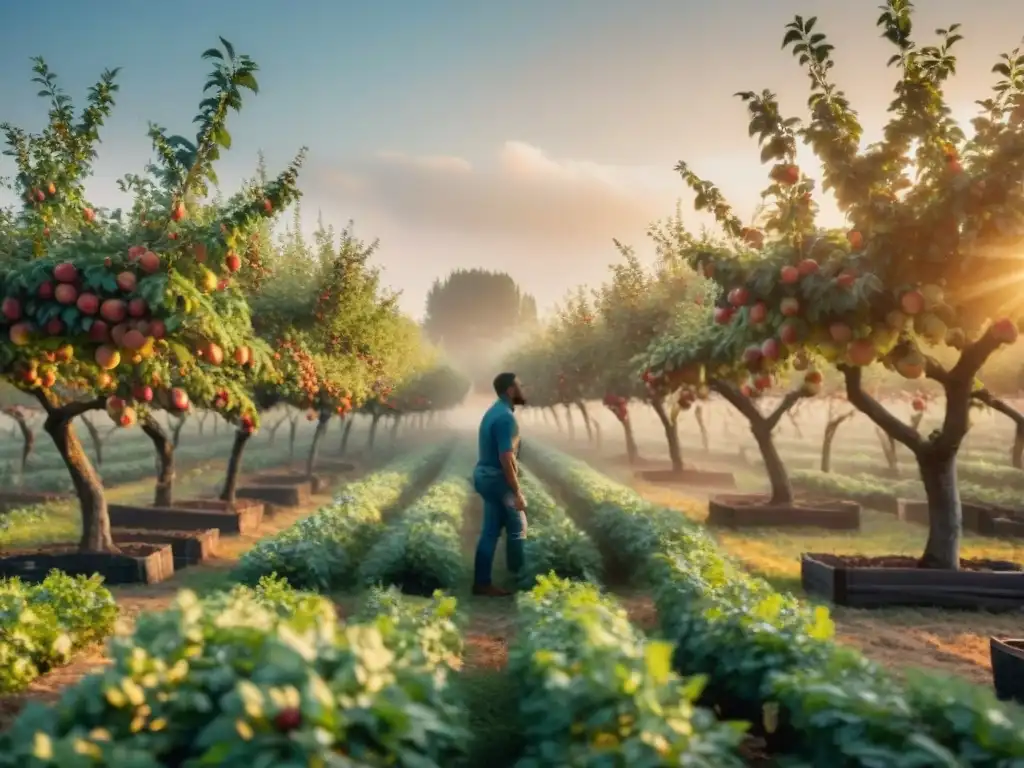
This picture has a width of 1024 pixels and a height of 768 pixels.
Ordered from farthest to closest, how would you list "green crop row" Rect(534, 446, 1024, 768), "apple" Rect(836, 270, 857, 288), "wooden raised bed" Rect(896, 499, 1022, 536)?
"wooden raised bed" Rect(896, 499, 1022, 536) < "apple" Rect(836, 270, 857, 288) < "green crop row" Rect(534, 446, 1024, 768)

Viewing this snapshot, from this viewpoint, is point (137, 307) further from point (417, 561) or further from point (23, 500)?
point (23, 500)

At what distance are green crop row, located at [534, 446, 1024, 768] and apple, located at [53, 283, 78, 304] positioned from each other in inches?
227

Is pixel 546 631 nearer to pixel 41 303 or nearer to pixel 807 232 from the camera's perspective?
pixel 41 303

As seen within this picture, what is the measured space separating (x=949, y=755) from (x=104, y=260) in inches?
282

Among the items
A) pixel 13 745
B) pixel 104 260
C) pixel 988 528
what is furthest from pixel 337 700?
pixel 988 528

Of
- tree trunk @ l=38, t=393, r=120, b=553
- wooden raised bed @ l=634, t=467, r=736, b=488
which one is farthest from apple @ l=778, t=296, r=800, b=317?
wooden raised bed @ l=634, t=467, r=736, b=488

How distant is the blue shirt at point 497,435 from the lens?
→ 372 inches

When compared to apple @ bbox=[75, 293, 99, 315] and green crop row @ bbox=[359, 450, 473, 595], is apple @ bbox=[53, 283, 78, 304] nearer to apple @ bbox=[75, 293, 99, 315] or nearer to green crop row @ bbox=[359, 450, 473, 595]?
apple @ bbox=[75, 293, 99, 315]

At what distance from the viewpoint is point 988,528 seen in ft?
49.3

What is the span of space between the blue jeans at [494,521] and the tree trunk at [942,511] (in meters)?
4.88

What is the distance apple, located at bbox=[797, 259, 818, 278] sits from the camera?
805 centimetres

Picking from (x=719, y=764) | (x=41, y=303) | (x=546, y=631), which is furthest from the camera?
(x=41, y=303)

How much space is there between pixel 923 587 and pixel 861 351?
3.02 meters

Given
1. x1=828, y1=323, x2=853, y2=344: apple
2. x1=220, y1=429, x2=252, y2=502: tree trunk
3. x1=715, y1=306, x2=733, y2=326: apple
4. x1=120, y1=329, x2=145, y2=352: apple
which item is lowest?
x1=220, y1=429, x2=252, y2=502: tree trunk
